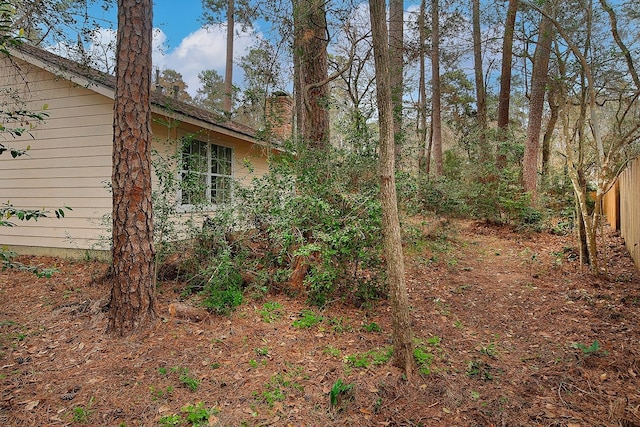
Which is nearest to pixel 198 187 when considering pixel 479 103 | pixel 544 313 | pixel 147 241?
pixel 147 241

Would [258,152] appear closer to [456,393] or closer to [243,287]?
[243,287]

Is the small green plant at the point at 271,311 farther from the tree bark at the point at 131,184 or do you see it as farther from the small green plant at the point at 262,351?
the tree bark at the point at 131,184

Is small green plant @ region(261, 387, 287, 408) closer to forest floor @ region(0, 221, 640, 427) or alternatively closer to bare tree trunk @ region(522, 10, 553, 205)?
forest floor @ region(0, 221, 640, 427)

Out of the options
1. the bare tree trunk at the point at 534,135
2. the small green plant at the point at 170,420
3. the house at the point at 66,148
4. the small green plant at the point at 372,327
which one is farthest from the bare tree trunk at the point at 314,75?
the bare tree trunk at the point at 534,135

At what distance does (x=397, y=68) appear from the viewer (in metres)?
6.84

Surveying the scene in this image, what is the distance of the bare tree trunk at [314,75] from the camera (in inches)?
209

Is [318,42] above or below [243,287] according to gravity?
above

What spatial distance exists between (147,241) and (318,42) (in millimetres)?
3957

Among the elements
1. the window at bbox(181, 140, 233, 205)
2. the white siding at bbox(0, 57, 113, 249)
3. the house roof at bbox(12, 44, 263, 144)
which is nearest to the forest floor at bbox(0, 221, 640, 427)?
the window at bbox(181, 140, 233, 205)

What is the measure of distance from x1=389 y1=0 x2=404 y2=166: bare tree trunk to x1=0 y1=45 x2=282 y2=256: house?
2362 mm

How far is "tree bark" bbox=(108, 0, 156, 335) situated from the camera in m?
3.67

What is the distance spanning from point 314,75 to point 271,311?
374 cm

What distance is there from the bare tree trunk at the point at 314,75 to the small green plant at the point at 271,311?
237 centimetres

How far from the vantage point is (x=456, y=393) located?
283 cm
